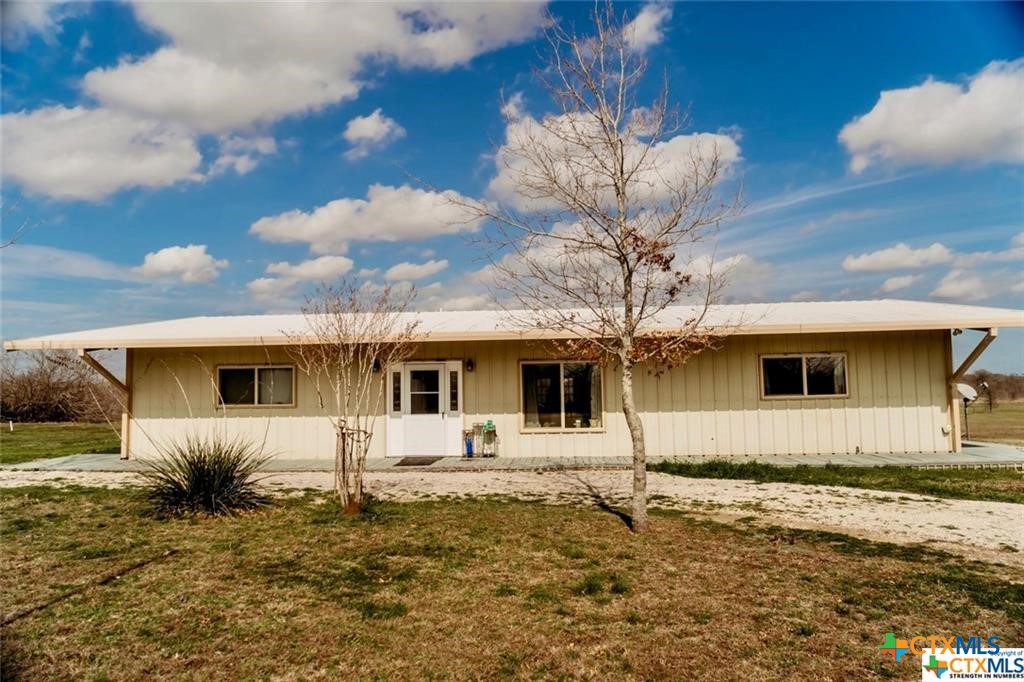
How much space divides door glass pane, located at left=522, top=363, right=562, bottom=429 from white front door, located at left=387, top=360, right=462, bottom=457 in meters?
1.33

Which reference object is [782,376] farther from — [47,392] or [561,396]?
[47,392]

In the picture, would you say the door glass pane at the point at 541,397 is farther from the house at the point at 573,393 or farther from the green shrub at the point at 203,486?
the green shrub at the point at 203,486

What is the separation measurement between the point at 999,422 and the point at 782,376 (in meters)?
11.2

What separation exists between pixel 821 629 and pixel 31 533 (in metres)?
7.38

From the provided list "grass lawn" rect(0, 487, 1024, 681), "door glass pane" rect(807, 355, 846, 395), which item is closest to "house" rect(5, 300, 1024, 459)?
"door glass pane" rect(807, 355, 846, 395)

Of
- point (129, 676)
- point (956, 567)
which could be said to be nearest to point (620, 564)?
point (956, 567)

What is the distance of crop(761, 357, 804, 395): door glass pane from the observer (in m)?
12.4

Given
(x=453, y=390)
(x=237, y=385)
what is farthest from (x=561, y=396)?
(x=237, y=385)

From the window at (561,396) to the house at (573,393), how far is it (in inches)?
0.8

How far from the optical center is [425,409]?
503 inches

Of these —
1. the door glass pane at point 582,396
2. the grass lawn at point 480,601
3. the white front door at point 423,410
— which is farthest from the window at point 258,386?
the grass lawn at point 480,601

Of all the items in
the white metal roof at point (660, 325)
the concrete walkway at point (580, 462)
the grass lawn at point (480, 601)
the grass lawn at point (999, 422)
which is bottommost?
the grass lawn at point (480, 601)

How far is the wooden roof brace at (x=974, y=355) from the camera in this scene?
1096 centimetres

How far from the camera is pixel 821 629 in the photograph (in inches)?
156
